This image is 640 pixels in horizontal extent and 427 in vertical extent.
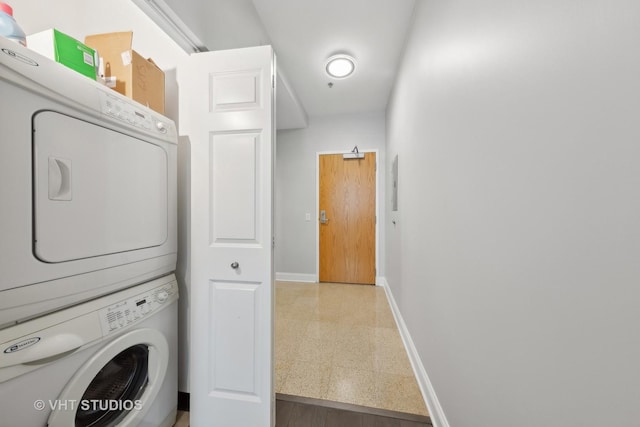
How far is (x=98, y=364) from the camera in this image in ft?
2.75

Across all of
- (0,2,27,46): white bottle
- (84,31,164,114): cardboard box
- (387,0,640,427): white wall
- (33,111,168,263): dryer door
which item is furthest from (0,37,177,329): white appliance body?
(387,0,640,427): white wall

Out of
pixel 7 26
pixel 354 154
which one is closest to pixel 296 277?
pixel 354 154

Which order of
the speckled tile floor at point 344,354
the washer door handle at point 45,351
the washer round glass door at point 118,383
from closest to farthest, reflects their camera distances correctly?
the washer door handle at point 45,351 → the washer round glass door at point 118,383 → the speckled tile floor at point 344,354

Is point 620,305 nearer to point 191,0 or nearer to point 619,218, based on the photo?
point 619,218

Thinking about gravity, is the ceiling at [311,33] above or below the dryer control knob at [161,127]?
above

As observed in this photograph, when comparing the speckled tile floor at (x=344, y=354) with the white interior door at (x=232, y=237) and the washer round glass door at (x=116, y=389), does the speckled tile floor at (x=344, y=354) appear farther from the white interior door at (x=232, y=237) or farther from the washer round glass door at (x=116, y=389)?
the washer round glass door at (x=116, y=389)

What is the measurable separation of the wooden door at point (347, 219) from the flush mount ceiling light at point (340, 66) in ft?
4.21

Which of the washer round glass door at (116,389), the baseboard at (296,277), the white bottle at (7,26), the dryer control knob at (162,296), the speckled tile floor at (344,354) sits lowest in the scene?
the speckled tile floor at (344,354)

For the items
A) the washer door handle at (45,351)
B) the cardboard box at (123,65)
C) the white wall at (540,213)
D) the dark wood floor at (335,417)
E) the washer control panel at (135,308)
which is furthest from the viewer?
the dark wood floor at (335,417)

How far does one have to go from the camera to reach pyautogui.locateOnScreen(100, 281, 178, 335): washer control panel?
34.9 inches

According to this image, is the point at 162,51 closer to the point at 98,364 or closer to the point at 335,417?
the point at 98,364

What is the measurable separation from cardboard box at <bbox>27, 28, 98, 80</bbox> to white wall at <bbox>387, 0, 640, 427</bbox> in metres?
1.59

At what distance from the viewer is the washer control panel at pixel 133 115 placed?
36.0 inches

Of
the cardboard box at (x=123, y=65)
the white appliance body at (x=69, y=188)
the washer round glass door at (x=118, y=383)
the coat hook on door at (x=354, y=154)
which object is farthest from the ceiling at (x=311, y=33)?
the washer round glass door at (x=118, y=383)
